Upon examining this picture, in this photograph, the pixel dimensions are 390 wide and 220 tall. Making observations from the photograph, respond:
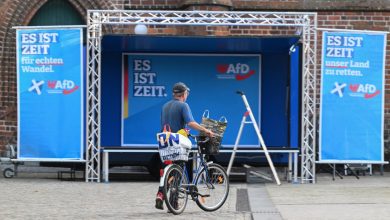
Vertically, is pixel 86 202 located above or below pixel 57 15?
below

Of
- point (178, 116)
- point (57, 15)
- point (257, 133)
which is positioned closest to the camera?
point (178, 116)

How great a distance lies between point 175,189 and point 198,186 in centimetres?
46

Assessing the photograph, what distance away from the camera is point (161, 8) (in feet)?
56.6

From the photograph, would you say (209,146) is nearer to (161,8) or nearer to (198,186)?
(198,186)

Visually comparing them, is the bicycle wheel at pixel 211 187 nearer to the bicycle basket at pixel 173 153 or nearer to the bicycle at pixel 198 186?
the bicycle at pixel 198 186

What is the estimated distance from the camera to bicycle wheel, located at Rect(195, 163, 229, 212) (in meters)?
9.67

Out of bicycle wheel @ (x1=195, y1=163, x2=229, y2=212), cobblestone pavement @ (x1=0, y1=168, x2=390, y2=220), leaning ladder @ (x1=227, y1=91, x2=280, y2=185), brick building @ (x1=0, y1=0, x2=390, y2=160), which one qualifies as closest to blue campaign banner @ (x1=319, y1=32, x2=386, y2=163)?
cobblestone pavement @ (x1=0, y1=168, x2=390, y2=220)

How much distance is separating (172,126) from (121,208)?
141cm

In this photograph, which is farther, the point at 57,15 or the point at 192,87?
the point at 57,15

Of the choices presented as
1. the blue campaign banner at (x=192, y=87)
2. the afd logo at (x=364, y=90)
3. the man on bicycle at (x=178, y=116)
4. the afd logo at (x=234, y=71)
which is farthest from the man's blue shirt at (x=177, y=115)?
the afd logo at (x=234, y=71)

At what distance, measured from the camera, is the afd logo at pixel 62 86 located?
14453 mm

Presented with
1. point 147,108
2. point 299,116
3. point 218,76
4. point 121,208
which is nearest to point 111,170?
point 147,108

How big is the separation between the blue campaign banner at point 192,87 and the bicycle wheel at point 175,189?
620 centimetres

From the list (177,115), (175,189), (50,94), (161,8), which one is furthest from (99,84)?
(175,189)
